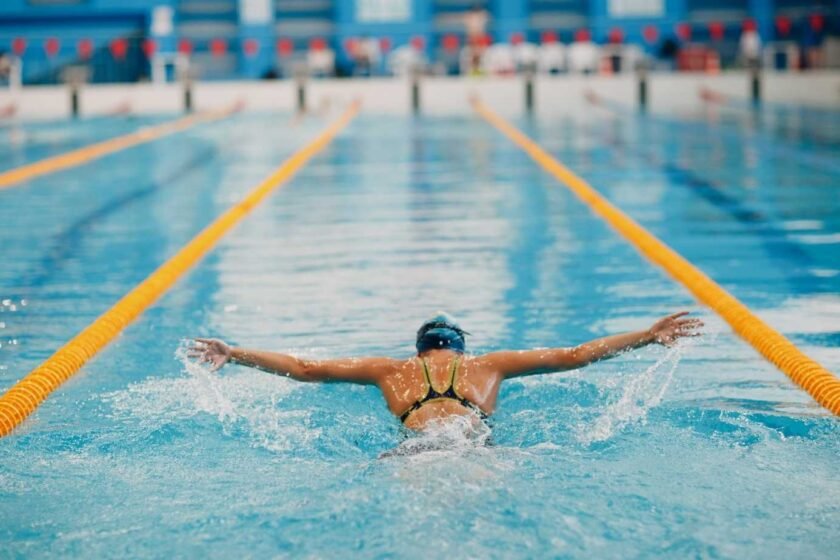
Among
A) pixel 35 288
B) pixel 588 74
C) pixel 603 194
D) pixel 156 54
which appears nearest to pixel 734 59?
pixel 588 74

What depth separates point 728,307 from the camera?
584 cm

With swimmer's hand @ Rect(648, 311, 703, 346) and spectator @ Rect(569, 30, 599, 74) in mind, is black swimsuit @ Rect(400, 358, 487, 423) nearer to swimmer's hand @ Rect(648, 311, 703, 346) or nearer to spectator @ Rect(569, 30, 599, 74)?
swimmer's hand @ Rect(648, 311, 703, 346)

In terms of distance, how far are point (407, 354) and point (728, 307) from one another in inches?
61.1

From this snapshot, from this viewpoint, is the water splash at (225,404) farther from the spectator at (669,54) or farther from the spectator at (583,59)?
the spectator at (669,54)

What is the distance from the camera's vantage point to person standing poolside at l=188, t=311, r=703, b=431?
4.00 metres

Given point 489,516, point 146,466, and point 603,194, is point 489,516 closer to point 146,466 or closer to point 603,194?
point 146,466

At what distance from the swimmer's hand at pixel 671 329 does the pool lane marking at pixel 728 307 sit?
0.59 m

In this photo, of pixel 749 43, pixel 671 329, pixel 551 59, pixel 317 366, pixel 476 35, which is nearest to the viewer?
pixel 671 329

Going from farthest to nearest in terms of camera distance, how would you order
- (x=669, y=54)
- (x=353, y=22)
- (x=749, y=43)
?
1. (x=353, y=22)
2. (x=669, y=54)
3. (x=749, y=43)

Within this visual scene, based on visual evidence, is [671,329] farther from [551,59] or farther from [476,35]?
[476,35]

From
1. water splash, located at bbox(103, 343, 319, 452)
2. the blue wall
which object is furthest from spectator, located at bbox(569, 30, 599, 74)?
water splash, located at bbox(103, 343, 319, 452)

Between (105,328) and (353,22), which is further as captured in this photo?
(353,22)

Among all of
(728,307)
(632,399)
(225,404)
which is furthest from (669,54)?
(225,404)

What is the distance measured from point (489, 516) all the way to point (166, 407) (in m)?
1.64
